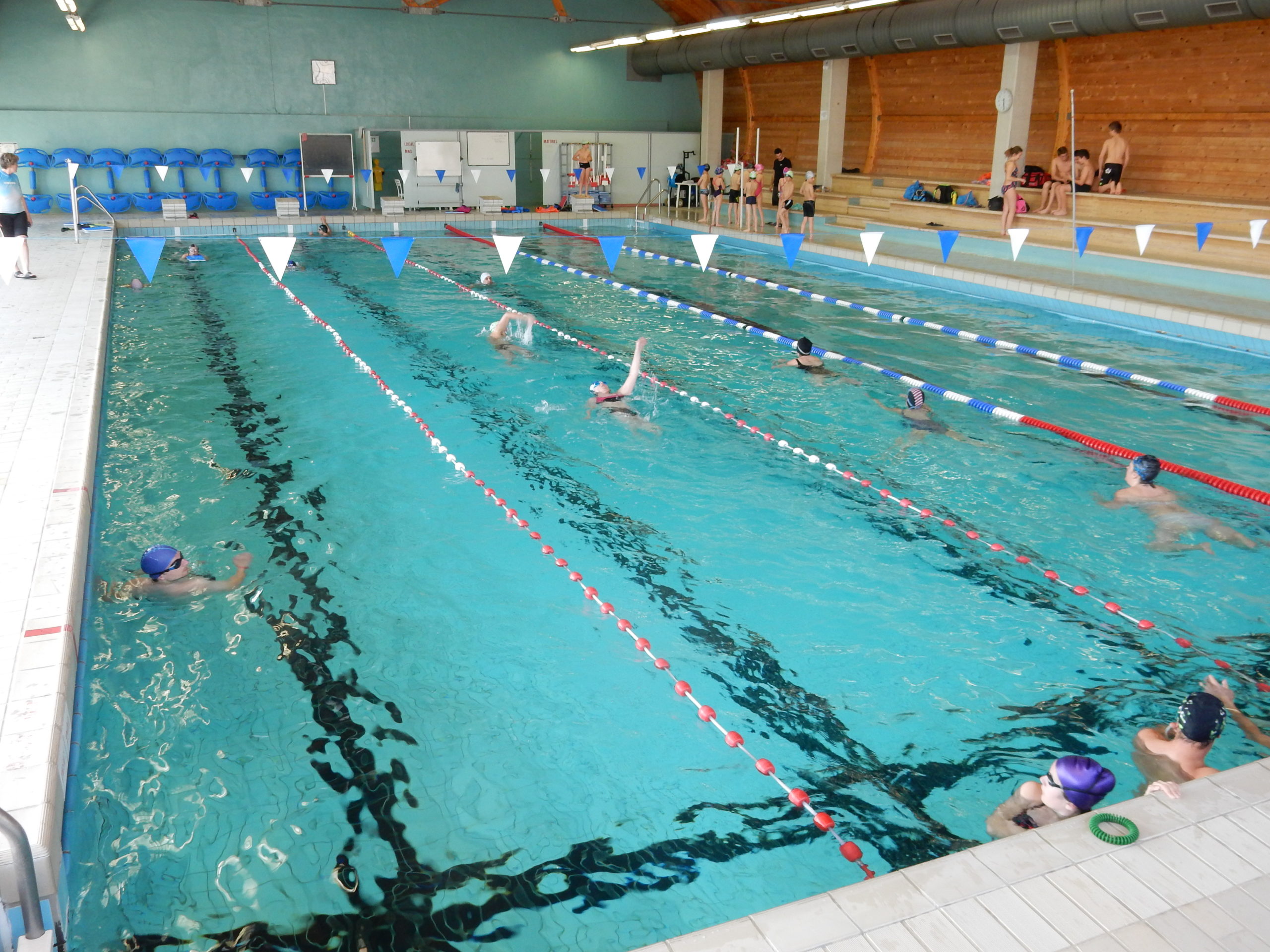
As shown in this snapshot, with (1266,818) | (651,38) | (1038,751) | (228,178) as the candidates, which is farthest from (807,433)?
(228,178)

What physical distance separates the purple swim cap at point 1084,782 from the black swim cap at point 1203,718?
52 cm

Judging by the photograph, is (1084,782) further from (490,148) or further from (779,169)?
(490,148)

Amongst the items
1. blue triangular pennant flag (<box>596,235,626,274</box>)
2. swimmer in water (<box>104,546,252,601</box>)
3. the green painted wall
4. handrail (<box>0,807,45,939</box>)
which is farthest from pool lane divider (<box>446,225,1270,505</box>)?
the green painted wall

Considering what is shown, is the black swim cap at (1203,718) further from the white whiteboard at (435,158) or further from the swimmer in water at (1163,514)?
the white whiteboard at (435,158)

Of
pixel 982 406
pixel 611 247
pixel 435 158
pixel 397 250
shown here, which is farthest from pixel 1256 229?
pixel 435 158

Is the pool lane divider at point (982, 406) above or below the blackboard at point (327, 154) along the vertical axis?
below

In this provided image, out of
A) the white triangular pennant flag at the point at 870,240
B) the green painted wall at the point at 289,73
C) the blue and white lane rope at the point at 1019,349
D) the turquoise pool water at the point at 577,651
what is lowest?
the turquoise pool water at the point at 577,651

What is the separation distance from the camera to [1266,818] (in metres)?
2.60

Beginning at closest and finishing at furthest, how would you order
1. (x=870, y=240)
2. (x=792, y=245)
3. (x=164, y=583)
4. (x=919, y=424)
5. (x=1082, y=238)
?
(x=164, y=583) < (x=919, y=424) < (x=870, y=240) < (x=1082, y=238) < (x=792, y=245)

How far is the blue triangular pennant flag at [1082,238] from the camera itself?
11077 millimetres

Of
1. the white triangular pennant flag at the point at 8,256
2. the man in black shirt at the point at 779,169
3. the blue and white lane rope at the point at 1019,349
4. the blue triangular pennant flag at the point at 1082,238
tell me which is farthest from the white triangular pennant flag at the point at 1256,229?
the white triangular pennant flag at the point at 8,256

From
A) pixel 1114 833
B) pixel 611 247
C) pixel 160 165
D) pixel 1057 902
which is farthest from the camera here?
pixel 160 165

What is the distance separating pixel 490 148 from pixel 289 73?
4498 millimetres

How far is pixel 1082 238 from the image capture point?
11500mm
